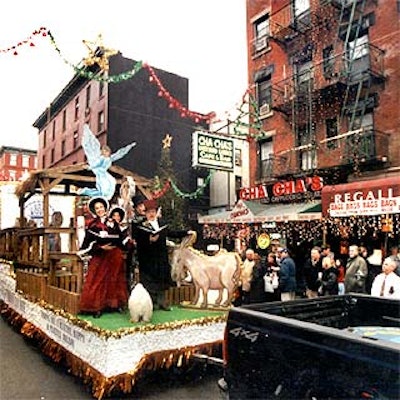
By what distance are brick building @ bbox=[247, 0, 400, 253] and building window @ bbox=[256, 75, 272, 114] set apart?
0.06 m

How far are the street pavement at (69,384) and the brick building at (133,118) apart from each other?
20.0m

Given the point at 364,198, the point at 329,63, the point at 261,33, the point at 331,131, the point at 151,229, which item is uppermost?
the point at 261,33

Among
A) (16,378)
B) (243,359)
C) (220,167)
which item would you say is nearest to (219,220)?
(220,167)

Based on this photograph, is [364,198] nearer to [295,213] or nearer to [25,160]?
[295,213]

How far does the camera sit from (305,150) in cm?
1708

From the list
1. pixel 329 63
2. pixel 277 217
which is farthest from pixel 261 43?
pixel 277 217

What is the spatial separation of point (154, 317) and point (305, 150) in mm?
13116

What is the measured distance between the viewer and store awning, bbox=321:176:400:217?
10.5 metres

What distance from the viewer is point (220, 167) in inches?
543

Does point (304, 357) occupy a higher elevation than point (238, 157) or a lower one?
lower

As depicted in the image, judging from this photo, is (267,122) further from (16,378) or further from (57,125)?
(57,125)

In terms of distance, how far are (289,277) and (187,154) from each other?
70.9 ft

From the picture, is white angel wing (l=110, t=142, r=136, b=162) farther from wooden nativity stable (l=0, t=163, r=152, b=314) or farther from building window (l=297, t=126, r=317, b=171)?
building window (l=297, t=126, r=317, b=171)

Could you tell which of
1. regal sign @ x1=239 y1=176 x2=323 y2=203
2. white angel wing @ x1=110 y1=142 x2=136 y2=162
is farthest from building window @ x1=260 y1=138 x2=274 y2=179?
white angel wing @ x1=110 y1=142 x2=136 y2=162
